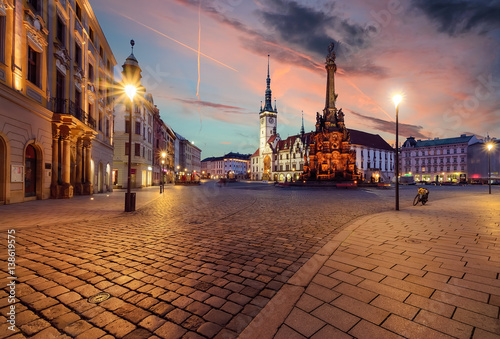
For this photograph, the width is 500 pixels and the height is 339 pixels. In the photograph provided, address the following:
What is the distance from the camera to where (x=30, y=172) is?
13.6 m

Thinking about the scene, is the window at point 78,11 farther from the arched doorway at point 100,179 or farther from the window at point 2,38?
the arched doorway at point 100,179

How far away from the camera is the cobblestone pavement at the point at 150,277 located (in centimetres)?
246

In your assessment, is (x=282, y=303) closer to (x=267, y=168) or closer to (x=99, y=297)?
(x=99, y=297)

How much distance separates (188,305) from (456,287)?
3489mm

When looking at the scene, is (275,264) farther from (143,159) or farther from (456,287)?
(143,159)

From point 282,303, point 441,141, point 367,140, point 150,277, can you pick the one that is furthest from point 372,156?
point 150,277

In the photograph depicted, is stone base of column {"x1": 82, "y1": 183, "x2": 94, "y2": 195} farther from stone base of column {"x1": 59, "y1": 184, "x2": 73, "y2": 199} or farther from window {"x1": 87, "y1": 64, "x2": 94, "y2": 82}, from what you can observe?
window {"x1": 87, "y1": 64, "x2": 94, "y2": 82}

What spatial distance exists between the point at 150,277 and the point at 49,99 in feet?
53.7

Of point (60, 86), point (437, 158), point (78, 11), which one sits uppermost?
point (78, 11)

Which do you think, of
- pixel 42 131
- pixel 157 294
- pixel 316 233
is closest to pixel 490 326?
pixel 157 294

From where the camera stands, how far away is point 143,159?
34500 millimetres

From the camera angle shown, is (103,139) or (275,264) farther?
(103,139)

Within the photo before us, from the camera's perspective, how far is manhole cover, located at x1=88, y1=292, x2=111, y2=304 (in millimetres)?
2889

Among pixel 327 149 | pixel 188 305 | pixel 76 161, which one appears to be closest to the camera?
pixel 188 305
